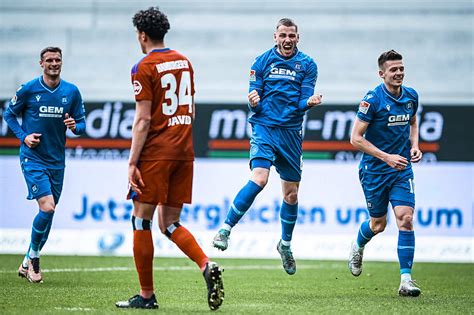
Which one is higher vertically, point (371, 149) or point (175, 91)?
point (175, 91)

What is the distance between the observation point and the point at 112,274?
12.7 m

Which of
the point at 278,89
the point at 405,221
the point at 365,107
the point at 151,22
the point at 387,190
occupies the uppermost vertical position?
the point at 151,22

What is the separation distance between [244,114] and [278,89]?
796cm

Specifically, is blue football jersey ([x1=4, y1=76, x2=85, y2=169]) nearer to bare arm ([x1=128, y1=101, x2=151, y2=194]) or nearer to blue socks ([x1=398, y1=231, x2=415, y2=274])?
bare arm ([x1=128, y1=101, x2=151, y2=194])

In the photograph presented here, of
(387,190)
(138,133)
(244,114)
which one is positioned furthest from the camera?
(244,114)

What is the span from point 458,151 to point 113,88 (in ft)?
22.3

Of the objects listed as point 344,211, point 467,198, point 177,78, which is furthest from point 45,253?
point 177,78

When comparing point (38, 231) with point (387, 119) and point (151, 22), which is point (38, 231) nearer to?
point (387, 119)

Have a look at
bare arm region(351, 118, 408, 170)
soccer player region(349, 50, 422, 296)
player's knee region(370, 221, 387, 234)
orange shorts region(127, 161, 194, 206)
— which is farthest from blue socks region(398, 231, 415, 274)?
orange shorts region(127, 161, 194, 206)

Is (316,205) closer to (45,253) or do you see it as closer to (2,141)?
(45,253)

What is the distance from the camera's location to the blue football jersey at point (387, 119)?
10.2 metres

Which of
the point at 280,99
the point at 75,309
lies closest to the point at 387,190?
the point at 280,99

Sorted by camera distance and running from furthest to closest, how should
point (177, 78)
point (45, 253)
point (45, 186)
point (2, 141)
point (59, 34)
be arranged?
point (59, 34)
point (2, 141)
point (45, 253)
point (45, 186)
point (177, 78)

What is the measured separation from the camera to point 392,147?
10.4 meters
